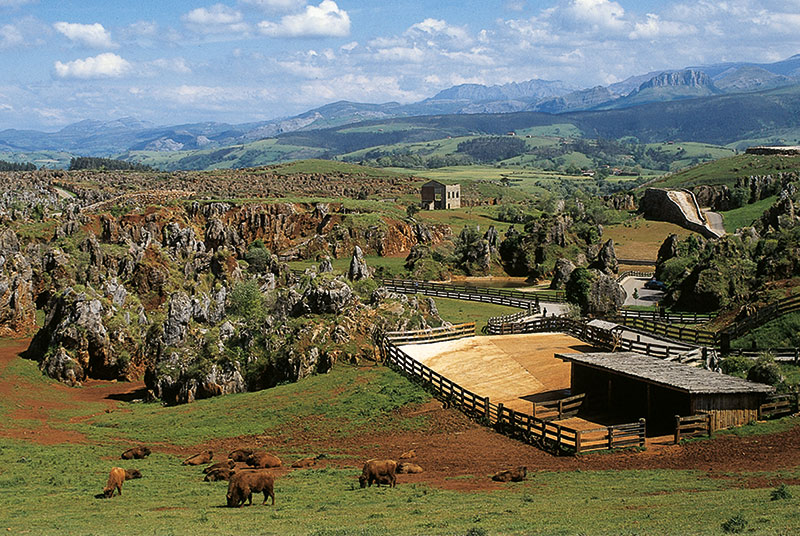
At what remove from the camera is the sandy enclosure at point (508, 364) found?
37.5 meters

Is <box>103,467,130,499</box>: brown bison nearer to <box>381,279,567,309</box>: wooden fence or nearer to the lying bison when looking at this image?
the lying bison

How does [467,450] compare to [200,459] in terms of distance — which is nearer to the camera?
[200,459]

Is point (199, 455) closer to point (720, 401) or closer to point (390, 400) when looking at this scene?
point (390, 400)

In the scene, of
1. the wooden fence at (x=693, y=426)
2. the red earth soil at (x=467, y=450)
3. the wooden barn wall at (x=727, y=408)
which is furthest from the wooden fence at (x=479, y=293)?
the wooden fence at (x=693, y=426)

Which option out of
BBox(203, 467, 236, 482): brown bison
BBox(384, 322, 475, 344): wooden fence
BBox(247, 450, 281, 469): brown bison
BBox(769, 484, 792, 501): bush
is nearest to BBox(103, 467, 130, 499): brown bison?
BBox(203, 467, 236, 482): brown bison

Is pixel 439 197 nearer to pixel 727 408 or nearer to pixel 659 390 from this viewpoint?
pixel 659 390

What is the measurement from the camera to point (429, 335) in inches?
1825

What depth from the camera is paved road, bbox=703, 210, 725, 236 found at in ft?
365

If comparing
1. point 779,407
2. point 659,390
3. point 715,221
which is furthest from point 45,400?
point 715,221

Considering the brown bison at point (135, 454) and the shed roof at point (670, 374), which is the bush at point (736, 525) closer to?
the shed roof at point (670, 374)

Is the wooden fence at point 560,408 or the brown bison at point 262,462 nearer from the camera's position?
the brown bison at point 262,462

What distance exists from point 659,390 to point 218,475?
57.5 feet

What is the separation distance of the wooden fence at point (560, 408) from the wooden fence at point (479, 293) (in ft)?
116

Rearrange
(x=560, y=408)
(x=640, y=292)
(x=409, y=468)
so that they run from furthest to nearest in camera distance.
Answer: (x=640, y=292), (x=560, y=408), (x=409, y=468)
